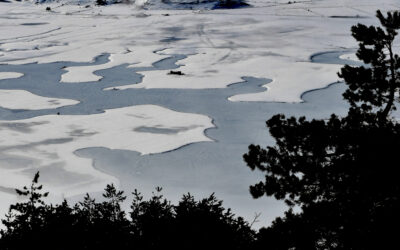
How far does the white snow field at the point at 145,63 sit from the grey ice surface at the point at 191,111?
7.0 inches

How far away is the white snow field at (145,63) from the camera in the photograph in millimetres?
12586

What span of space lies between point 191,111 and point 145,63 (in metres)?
10.0

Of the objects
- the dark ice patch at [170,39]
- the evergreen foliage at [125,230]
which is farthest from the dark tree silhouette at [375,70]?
the dark ice patch at [170,39]

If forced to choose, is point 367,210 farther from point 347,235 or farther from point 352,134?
point 352,134

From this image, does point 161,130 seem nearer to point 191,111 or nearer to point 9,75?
point 191,111

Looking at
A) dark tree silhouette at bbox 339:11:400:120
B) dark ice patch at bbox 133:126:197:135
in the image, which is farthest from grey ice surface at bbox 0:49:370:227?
dark tree silhouette at bbox 339:11:400:120

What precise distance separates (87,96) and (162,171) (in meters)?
8.79

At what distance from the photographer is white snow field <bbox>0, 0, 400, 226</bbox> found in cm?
1259

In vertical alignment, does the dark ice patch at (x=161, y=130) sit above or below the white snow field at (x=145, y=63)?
below

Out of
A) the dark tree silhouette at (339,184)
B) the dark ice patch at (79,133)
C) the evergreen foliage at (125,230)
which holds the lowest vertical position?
the dark ice patch at (79,133)

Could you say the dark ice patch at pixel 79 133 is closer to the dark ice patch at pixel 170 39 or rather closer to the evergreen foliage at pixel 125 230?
the evergreen foliage at pixel 125 230

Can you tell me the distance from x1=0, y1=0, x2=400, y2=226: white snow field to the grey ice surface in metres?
0.18

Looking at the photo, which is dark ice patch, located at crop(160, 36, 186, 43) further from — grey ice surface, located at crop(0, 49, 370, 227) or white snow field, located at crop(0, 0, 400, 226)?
grey ice surface, located at crop(0, 49, 370, 227)

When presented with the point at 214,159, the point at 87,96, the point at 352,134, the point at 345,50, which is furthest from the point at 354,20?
the point at 352,134
